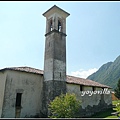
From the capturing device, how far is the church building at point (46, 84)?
1236 cm

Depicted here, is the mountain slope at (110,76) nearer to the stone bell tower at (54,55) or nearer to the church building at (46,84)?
the church building at (46,84)

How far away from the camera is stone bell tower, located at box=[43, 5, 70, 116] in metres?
13.9

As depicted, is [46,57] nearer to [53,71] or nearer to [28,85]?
[53,71]

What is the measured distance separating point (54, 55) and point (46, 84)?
3145 millimetres

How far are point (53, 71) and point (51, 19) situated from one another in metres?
6.65

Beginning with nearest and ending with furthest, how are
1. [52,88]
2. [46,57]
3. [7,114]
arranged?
[7,114] → [52,88] → [46,57]

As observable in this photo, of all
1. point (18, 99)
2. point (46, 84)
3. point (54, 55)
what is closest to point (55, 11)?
point (54, 55)

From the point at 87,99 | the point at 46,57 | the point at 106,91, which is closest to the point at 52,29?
the point at 46,57

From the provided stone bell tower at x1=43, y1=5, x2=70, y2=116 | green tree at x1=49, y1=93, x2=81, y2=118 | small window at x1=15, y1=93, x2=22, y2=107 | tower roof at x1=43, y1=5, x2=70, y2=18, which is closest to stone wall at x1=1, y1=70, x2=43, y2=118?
small window at x1=15, y1=93, x2=22, y2=107

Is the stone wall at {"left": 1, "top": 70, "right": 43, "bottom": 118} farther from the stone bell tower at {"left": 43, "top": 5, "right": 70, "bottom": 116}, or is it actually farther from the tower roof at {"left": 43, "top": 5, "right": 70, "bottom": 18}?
the tower roof at {"left": 43, "top": 5, "right": 70, "bottom": 18}

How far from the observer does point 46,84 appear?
14344mm

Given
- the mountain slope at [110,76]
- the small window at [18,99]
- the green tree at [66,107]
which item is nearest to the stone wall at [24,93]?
the small window at [18,99]

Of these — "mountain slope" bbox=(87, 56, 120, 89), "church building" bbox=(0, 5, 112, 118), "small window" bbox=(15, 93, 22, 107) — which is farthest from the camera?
"mountain slope" bbox=(87, 56, 120, 89)

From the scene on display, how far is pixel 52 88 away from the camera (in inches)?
535
